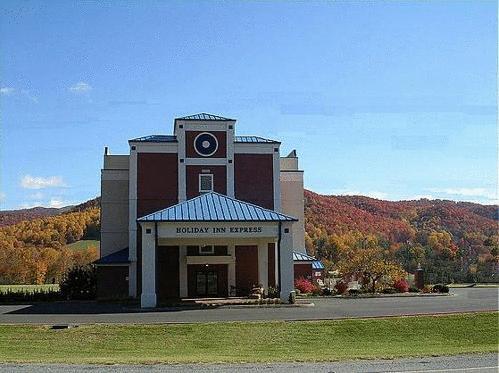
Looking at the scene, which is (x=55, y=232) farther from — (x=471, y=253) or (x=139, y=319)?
(x=139, y=319)

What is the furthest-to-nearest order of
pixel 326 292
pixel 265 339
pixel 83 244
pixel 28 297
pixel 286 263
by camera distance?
pixel 83 244, pixel 326 292, pixel 28 297, pixel 286 263, pixel 265 339

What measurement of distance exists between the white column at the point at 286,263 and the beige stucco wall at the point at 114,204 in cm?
1574

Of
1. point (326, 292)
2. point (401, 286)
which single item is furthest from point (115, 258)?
point (401, 286)

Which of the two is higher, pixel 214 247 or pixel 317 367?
pixel 214 247

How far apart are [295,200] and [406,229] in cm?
10681

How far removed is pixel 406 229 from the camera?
150m

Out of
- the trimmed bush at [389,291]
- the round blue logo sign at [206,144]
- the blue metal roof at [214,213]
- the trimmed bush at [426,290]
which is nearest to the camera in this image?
the blue metal roof at [214,213]

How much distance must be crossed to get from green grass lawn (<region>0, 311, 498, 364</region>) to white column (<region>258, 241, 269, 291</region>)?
17299 mm

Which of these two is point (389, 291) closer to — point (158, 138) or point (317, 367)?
point (158, 138)

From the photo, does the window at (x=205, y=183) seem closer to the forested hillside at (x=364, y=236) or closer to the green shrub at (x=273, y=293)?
the green shrub at (x=273, y=293)

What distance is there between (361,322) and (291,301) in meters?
10.3

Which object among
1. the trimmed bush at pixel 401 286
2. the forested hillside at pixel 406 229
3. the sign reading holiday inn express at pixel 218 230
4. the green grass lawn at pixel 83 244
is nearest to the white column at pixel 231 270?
the sign reading holiday inn express at pixel 218 230

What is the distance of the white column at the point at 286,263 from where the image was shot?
3462cm

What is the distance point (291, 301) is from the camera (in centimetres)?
3431
